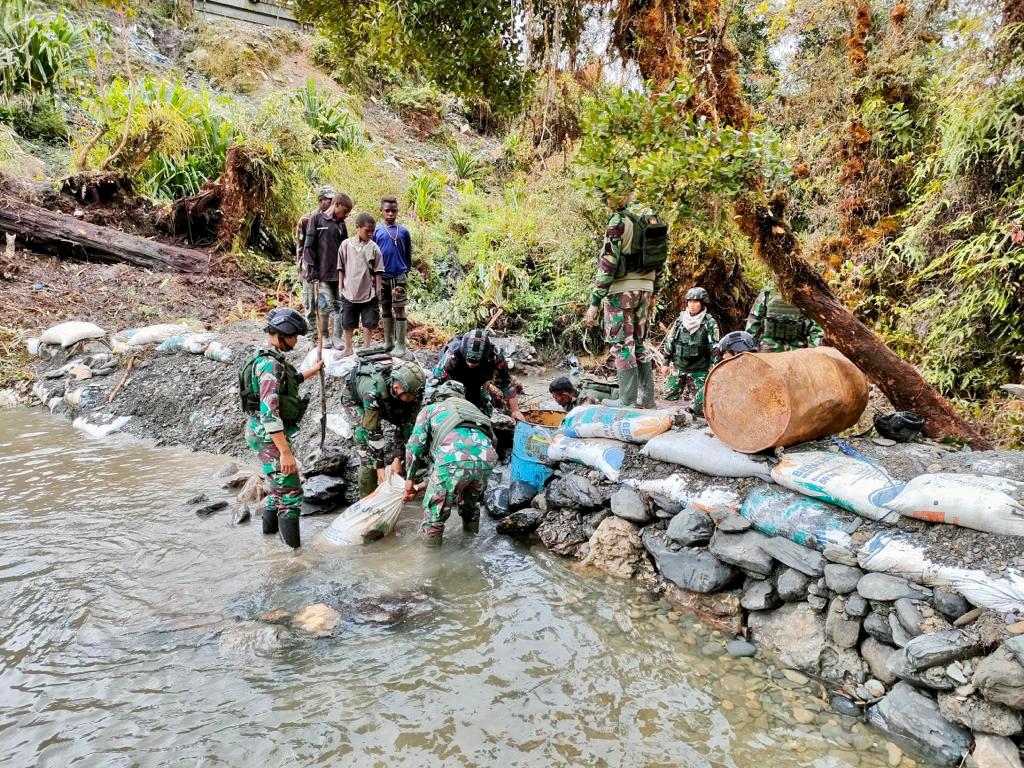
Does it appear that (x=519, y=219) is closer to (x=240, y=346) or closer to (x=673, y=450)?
(x=240, y=346)

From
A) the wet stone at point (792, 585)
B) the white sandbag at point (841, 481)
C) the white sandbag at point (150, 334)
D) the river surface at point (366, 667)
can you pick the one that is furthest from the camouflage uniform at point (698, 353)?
the white sandbag at point (150, 334)

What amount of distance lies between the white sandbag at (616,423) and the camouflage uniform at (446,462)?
0.73 meters

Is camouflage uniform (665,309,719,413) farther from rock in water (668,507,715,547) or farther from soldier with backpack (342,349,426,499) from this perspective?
soldier with backpack (342,349,426,499)

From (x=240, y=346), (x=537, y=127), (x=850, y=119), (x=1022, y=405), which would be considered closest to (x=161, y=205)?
(x=240, y=346)

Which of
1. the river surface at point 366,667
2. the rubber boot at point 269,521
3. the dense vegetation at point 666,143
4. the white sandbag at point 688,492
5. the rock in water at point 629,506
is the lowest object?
the river surface at point 366,667

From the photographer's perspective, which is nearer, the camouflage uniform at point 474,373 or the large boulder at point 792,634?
the large boulder at point 792,634

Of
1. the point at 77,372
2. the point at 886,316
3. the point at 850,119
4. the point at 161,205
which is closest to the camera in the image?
the point at 886,316

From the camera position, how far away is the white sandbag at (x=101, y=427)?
6328 millimetres

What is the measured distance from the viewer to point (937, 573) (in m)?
2.46

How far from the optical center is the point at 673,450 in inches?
146

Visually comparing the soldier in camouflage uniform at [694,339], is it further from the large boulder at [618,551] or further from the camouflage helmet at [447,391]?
the camouflage helmet at [447,391]

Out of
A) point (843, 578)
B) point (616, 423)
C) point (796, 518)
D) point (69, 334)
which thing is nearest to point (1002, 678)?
point (843, 578)

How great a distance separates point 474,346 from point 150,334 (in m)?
5.25

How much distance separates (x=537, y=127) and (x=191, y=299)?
250 inches
